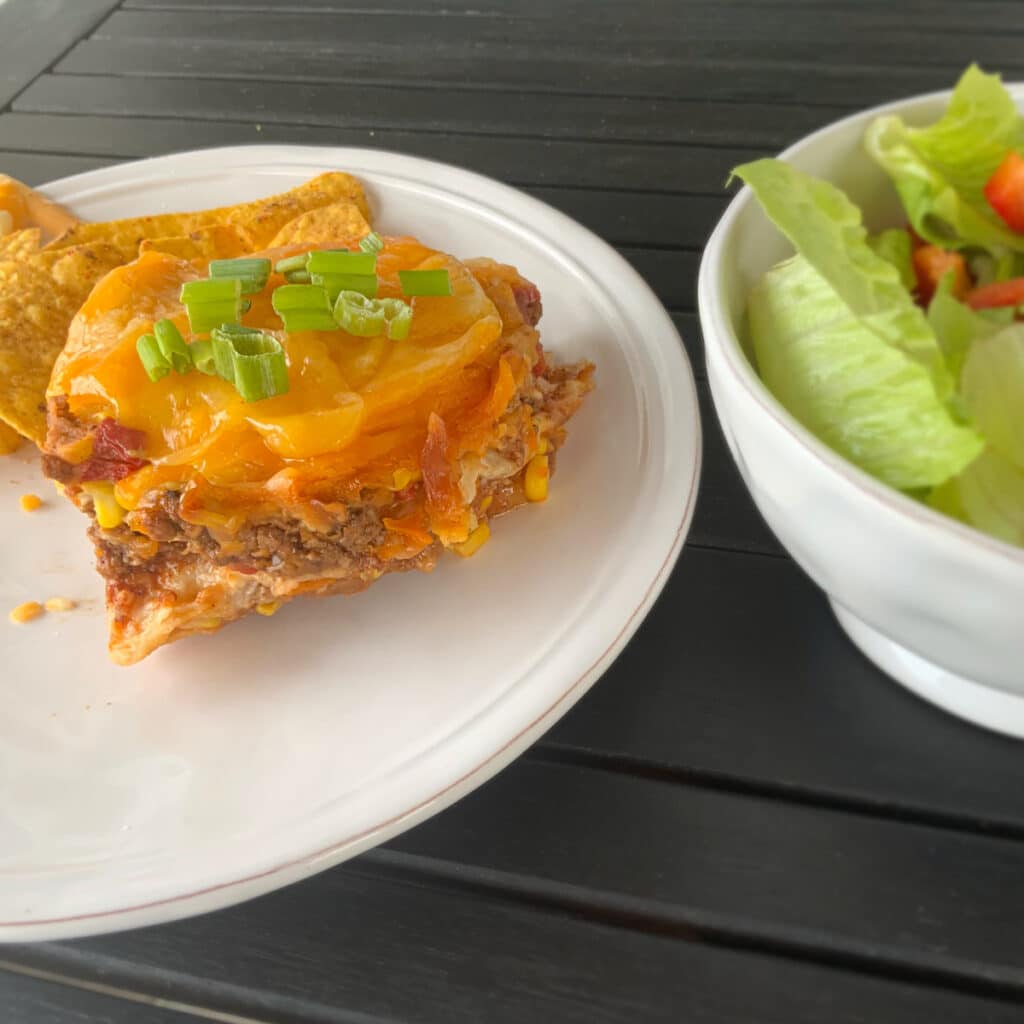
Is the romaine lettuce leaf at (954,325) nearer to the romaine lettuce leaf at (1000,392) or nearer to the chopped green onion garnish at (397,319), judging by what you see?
the romaine lettuce leaf at (1000,392)

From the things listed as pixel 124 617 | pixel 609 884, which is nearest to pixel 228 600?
pixel 124 617

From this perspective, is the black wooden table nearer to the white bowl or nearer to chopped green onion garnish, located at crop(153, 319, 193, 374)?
the white bowl

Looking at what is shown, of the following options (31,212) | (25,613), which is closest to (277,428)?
(25,613)

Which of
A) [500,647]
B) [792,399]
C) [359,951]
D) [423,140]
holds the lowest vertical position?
[359,951]

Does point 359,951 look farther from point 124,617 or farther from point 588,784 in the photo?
point 124,617

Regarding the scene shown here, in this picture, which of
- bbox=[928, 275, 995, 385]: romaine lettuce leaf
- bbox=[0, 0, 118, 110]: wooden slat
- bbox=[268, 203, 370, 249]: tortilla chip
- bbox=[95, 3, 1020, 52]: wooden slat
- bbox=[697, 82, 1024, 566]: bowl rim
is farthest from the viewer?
bbox=[0, 0, 118, 110]: wooden slat

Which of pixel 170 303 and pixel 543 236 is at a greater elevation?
pixel 170 303

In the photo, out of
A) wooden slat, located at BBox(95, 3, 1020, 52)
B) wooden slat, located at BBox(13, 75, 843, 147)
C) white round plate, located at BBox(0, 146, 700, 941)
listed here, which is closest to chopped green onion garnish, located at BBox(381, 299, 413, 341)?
white round plate, located at BBox(0, 146, 700, 941)
